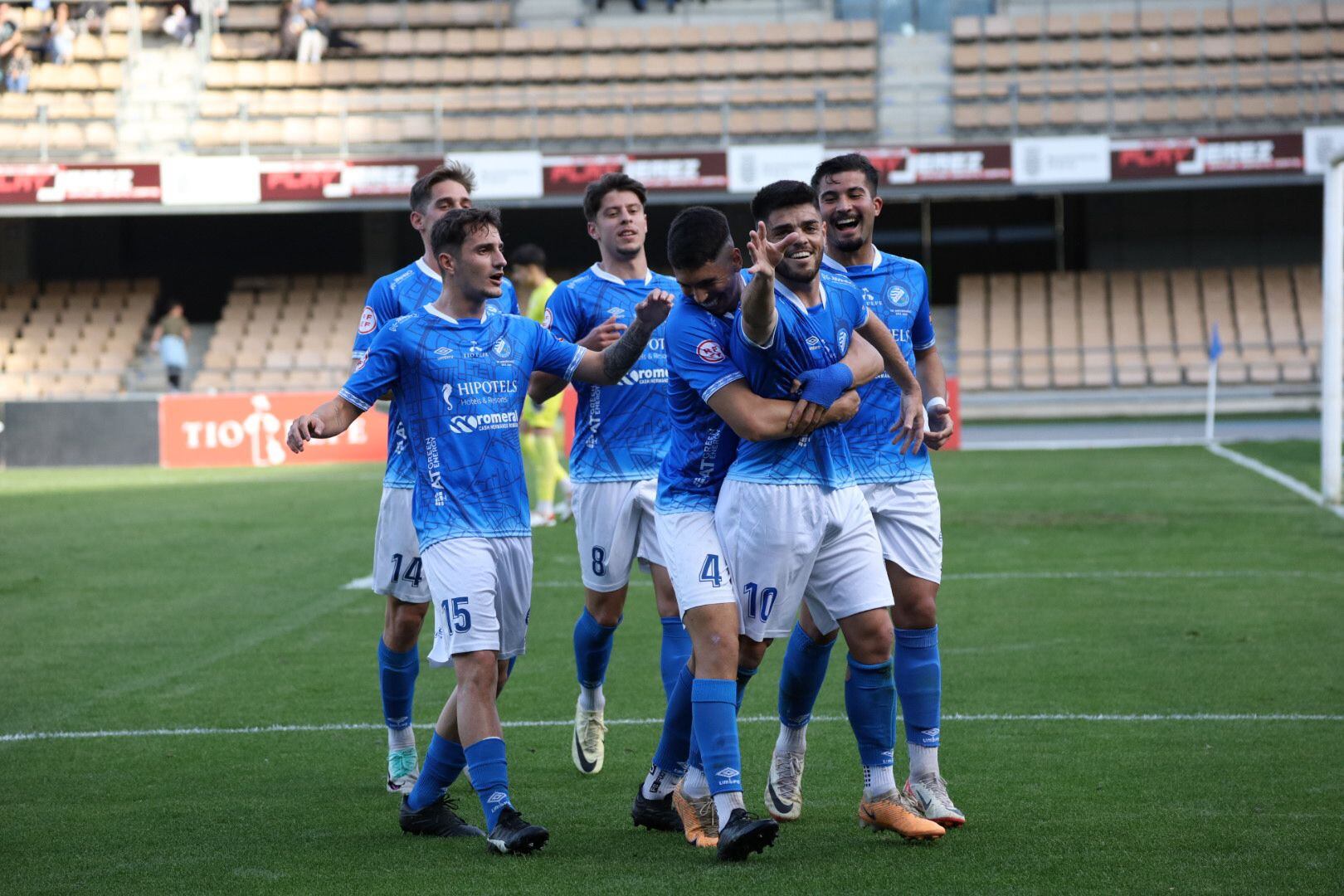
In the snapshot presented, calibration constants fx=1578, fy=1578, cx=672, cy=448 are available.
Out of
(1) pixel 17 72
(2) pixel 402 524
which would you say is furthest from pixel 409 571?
(1) pixel 17 72

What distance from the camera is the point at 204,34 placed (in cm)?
3334

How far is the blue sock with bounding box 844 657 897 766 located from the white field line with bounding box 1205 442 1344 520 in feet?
32.8

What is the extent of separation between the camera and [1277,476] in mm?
17672

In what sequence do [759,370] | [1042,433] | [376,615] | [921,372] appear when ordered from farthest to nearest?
[1042,433] < [376,615] < [921,372] < [759,370]

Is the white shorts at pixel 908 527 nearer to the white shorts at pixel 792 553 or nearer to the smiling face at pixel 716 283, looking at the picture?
the white shorts at pixel 792 553

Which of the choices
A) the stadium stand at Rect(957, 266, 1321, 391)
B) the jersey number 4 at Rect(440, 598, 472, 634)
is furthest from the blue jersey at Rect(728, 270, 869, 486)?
the stadium stand at Rect(957, 266, 1321, 391)

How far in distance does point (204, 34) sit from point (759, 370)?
1235 inches

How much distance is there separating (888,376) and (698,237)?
1150mm

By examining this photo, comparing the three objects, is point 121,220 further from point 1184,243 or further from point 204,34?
point 1184,243

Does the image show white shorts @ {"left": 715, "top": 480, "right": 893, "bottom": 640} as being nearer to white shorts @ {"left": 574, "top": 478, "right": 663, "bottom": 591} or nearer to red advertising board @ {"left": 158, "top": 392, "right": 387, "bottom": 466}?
white shorts @ {"left": 574, "top": 478, "right": 663, "bottom": 591}

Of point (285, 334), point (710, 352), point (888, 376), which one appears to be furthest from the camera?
point (285, 334)

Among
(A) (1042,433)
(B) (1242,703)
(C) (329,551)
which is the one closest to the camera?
(B) (1242,703)

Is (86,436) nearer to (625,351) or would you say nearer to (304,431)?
(625,351)

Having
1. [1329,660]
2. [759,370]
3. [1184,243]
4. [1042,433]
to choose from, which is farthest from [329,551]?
[1184,243]
